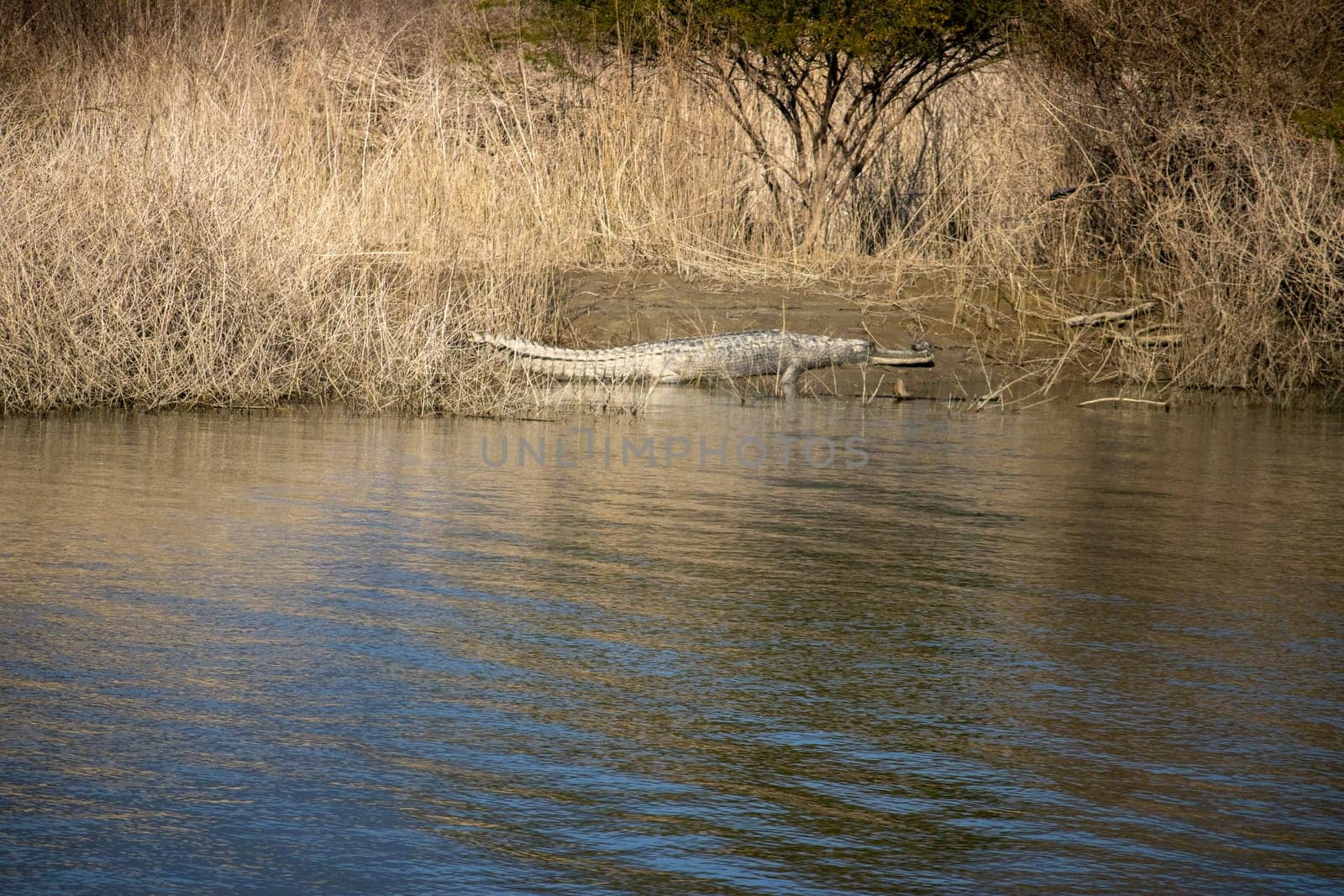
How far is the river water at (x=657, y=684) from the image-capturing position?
278cm

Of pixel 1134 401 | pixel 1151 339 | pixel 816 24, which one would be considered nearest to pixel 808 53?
pixel 816 24

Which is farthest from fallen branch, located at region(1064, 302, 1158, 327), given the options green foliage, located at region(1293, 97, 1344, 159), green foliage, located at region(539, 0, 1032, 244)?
green foliage, located at region(539, 0, 1032, 244)

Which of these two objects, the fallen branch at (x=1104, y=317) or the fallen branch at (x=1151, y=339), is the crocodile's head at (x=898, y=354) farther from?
the fallen branch at (x=1151, y=339)

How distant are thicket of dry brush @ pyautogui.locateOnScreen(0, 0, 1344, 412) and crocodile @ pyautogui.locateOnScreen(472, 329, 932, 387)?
2.65 feet

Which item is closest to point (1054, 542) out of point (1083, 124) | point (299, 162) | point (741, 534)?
point (741, 534)

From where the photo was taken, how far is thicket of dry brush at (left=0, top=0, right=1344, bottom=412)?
9.75m

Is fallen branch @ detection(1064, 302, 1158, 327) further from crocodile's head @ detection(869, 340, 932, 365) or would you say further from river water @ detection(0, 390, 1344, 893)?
river water @ detection(0, 390, 1344, 893)

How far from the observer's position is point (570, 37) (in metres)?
16.0

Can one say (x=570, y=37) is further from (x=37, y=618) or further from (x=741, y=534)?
(x=37, y=618)

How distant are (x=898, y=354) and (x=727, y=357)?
4.62 feet

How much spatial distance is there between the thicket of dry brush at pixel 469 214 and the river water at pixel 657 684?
2771mm

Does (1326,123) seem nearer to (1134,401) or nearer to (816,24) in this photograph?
(1134,401)

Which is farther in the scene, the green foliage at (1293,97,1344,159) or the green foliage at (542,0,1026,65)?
the green foliage at (542,0,1026,65)

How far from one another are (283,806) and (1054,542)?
355 centimetres
